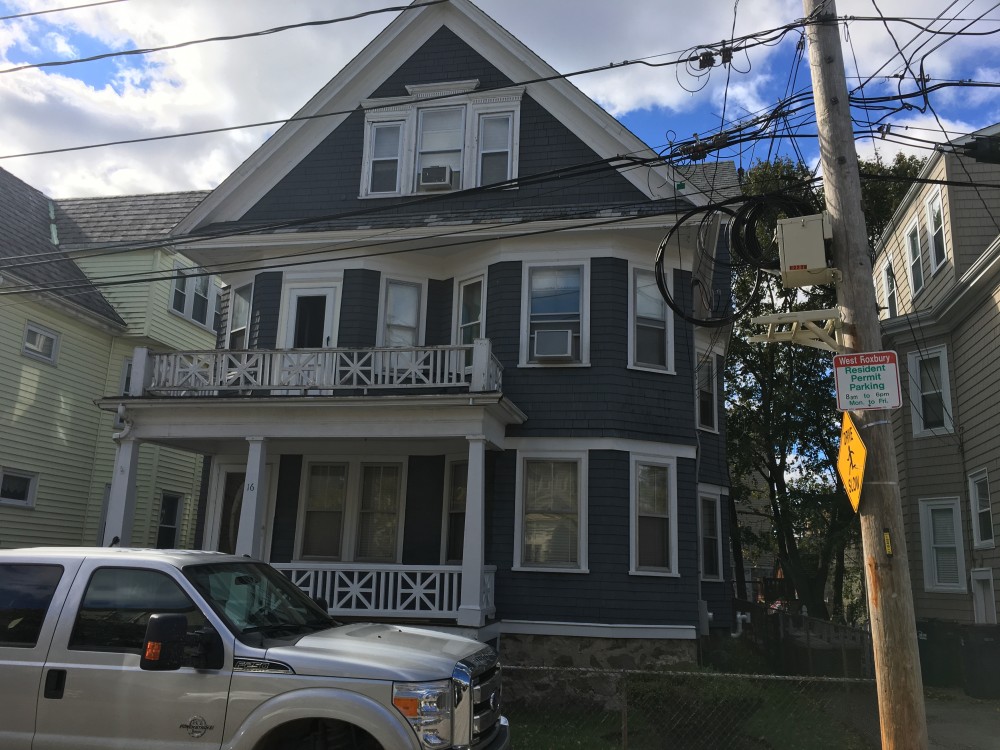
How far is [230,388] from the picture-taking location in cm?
1336

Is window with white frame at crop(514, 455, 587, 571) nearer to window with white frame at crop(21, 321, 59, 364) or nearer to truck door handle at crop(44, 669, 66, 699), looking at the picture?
truck door handle at crop(44, 669, 66, 699)

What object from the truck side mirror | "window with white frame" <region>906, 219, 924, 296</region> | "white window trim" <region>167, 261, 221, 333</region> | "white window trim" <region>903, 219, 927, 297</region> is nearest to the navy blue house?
"white window trim" <region>903, 219, 927, 297</region>

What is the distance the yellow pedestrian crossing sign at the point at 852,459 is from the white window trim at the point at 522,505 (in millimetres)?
A: 6940

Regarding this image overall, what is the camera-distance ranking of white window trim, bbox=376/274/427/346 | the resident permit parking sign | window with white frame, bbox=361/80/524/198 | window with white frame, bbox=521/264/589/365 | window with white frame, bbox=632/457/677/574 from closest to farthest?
1. the resident permit parking sign
2. window with white frame, bbox=632/457/677/574
3. window with white frame, bbox=521/264/589/365
4. white window trim, bbox=376/274/427/346
5. window with white frame, bbox=361/80/524/198

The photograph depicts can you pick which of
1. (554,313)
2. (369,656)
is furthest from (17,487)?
(369,656)

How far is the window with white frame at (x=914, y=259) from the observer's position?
19844mm

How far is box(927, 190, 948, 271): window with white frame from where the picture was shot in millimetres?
18047

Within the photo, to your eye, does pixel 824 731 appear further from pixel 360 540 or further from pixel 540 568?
pixel 360 540

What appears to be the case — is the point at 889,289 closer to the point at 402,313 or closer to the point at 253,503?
the point at 402,313

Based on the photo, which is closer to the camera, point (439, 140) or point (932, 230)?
point (439, 140)

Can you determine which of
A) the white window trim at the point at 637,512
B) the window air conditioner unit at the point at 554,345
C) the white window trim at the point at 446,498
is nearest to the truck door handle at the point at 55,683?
the white window trim at the point at 446,498

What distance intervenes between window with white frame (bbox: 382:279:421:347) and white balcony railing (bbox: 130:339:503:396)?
1.32 meters

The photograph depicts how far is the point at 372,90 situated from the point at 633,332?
7066mm

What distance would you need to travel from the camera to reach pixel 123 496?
1317 centimetres
